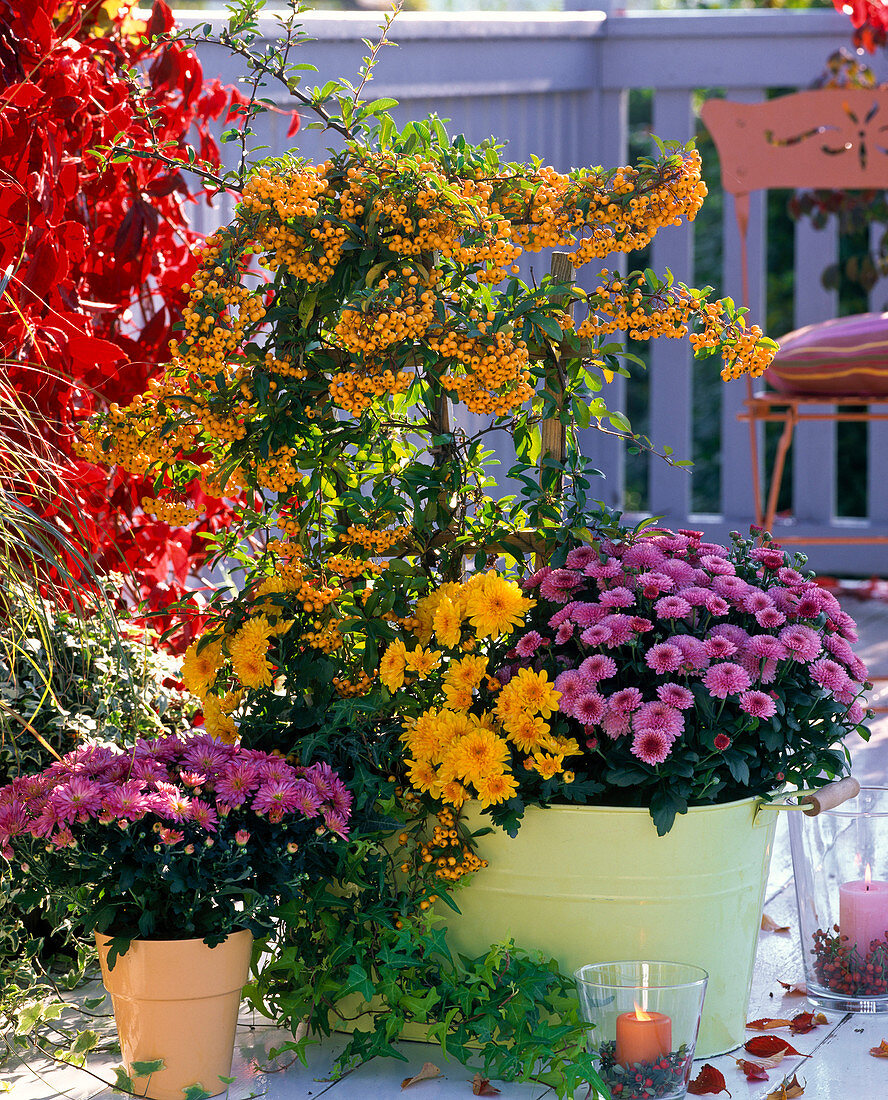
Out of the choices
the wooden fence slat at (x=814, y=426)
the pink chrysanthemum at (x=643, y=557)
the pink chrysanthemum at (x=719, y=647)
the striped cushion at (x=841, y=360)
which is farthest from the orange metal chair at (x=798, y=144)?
the pink chrysanthemum at (x=719, y=647)

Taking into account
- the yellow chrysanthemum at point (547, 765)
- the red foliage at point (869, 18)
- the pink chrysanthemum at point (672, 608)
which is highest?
the red foliage at point (869, 18)

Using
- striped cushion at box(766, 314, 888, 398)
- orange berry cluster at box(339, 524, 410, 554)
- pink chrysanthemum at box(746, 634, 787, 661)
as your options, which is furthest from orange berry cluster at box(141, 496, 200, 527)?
striped cushion at box(766, 314, 888, 398)

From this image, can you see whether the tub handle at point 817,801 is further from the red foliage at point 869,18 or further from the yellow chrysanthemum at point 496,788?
A: the red foliage at point 869,18

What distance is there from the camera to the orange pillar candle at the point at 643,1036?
1288 mm

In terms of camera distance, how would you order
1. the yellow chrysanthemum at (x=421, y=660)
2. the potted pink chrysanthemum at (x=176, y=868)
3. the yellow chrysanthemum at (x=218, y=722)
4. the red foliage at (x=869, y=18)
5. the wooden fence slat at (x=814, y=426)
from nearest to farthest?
the potted pink chrysanthemum at (x=176, y=868), the yellow chrysanthemum at (x=421, y=660), the yellow chrysanthemum at (x=218, y=722), the red foliage at (x=869, y=18), the wooden fence slat at (x=814, y=426)

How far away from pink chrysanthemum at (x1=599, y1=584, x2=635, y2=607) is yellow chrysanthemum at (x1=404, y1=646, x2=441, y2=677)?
0.65 feet

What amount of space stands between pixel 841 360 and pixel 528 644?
1.74 meters

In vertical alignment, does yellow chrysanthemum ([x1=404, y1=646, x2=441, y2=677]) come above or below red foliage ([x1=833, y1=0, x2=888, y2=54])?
below

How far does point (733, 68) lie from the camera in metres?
4.07

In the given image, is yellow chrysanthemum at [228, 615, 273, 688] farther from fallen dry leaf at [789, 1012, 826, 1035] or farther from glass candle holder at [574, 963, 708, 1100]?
fallen dry leaf at [789, 1012, 826, 1035]

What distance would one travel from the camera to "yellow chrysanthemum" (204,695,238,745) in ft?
5.24

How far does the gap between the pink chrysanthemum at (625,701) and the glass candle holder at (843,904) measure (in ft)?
1.12

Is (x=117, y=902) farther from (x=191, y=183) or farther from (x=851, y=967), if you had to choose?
(x=191, y=183)

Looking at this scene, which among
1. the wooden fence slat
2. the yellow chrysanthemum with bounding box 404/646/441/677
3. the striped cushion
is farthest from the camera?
the wooden fence slat
